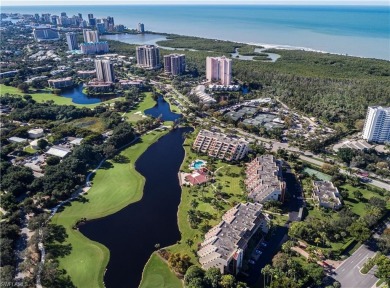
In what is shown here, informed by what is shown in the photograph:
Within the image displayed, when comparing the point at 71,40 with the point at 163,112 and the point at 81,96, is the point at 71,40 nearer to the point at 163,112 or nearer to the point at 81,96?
the point at 81,96

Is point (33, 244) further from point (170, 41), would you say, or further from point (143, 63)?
point (170, 41)

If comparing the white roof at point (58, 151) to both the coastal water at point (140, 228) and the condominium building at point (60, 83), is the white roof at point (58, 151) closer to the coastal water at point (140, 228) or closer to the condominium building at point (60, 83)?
the coastal water at point (140, 228)

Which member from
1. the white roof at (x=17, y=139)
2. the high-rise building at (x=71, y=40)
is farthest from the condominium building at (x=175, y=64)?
the high-rise building at (x=71, y=40)

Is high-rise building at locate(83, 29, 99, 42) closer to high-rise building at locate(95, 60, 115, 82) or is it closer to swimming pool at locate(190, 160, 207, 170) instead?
high-rise building at locate(95, 60, 115, 82)

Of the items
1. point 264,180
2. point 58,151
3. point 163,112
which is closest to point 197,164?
point 264,180

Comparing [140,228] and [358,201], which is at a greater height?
[358,201]
